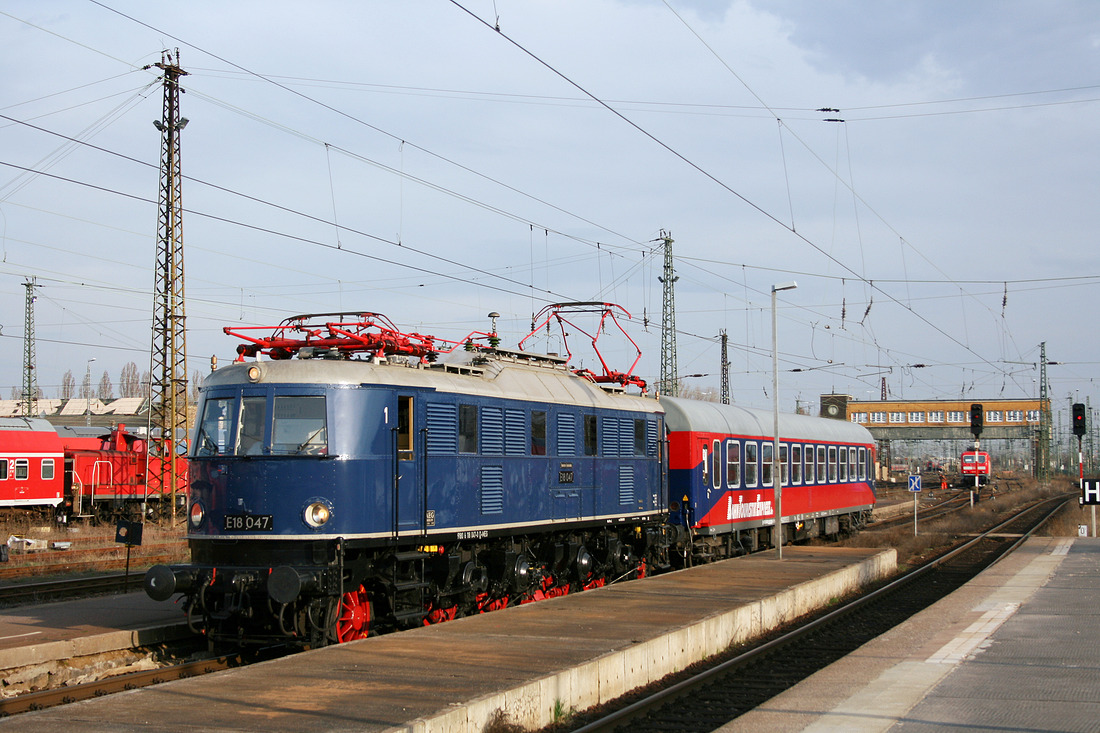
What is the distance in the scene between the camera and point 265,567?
11.6 metres

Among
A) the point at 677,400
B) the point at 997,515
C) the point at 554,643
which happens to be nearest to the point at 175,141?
the point at 677,400

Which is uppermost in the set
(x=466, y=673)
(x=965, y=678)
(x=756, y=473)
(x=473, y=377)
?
(x=473, y=377)

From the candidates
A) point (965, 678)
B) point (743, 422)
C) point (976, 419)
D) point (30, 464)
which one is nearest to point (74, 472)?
point (30, 464)

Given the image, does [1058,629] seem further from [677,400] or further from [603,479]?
[677,400]

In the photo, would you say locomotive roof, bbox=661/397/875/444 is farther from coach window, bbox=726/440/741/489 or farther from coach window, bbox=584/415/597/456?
coach window, bbox=584/415/597/456

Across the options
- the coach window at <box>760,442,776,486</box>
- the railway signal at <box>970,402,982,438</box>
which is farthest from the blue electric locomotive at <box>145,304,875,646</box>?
the railway signal at <box>970,402,982,438</box>

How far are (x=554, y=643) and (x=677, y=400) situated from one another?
12.0 m

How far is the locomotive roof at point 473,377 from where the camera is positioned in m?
12.3

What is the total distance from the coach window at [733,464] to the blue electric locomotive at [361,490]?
28.1 feet

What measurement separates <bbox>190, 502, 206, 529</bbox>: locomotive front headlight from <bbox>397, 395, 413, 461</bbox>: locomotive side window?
2.47 m

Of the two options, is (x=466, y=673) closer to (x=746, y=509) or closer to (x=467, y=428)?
(x=467, y=428)

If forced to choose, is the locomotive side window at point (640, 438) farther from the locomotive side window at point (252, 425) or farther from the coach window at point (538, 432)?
the locomotive side window at point (252, 425)

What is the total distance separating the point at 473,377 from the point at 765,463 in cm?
1386

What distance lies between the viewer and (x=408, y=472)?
42.0ft
